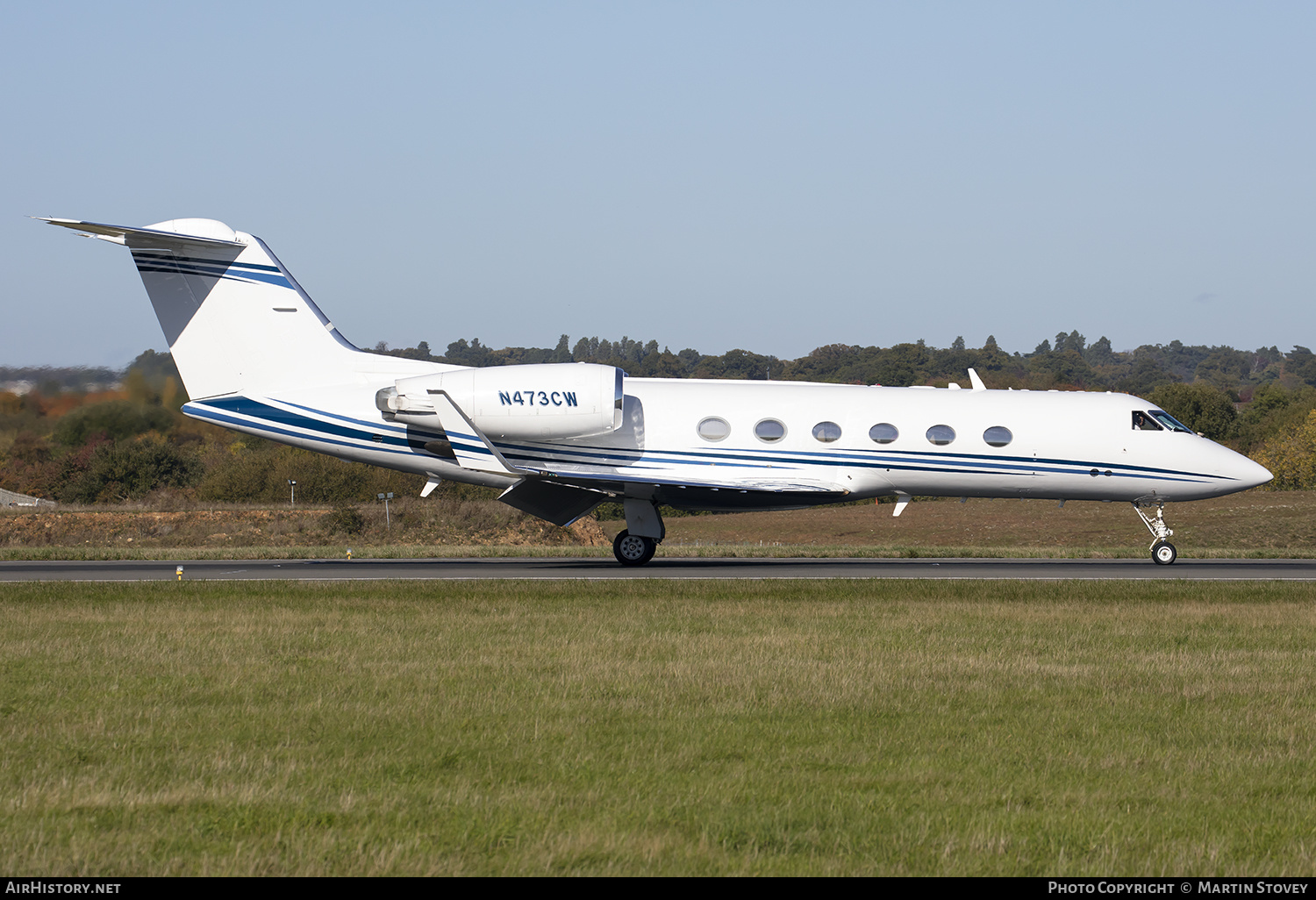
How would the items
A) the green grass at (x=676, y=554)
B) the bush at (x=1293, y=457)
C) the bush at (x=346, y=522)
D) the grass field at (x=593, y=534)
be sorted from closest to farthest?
1. the green grass at (x=676, y=554)
2. the grass field at (x=593, y=534)
3. the bush at (x=346, y=522)
4. the bush at (x=1293, y=457)

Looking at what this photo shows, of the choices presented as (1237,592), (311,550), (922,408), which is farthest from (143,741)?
(311,550)

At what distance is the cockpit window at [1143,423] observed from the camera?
2406cm

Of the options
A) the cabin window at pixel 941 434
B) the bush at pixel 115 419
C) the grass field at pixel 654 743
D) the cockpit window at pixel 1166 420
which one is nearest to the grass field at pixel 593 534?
the bush at pixel 115 419

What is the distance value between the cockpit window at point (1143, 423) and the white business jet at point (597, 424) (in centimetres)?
13

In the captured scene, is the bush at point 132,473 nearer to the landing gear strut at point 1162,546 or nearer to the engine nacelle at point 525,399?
the engine nacelle at point 525,399

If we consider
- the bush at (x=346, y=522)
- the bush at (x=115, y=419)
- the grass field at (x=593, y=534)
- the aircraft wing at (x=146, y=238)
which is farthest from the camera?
the bush at (x=346, y=522)

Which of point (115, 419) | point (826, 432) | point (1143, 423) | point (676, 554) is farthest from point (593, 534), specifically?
point (1143, 423)

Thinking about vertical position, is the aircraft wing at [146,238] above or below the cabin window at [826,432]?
above

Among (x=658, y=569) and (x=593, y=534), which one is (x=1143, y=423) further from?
(x=593, y=534)

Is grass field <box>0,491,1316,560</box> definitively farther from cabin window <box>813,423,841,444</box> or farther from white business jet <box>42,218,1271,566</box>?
cabin window <box>813,423,841,444</box>

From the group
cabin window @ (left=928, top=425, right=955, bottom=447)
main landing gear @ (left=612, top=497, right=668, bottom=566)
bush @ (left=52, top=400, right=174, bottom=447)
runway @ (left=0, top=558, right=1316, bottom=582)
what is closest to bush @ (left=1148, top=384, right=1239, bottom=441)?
runway @ (left=0, top=558, right=1316, bottom=582)

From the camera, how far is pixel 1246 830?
Answer: 6.16 metres

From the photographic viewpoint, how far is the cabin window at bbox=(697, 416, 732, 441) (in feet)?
75.5
